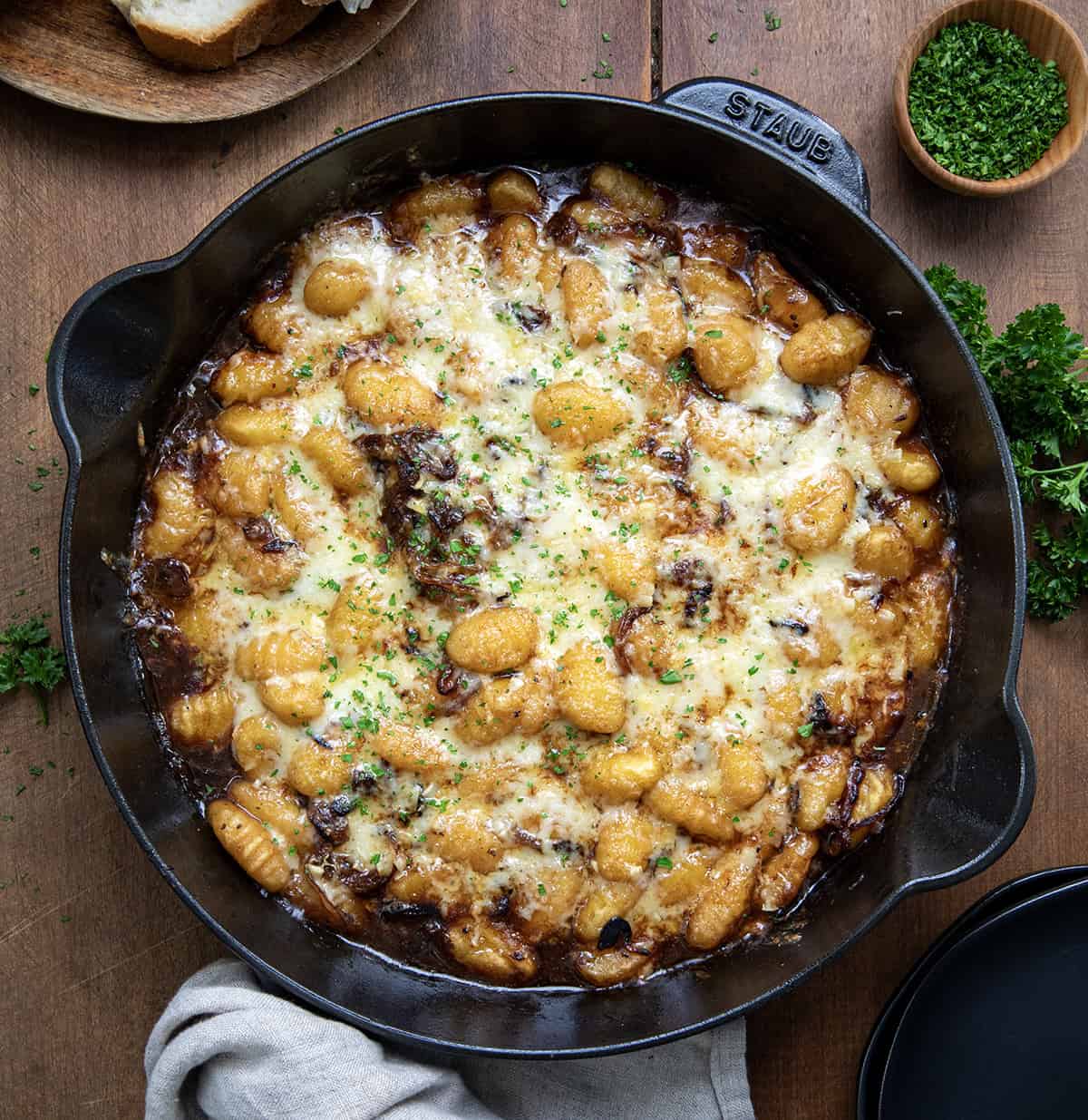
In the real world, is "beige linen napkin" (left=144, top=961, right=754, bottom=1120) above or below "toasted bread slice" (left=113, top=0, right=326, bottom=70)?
below

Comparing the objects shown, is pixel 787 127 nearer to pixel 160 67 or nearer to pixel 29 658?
pixel 160 67

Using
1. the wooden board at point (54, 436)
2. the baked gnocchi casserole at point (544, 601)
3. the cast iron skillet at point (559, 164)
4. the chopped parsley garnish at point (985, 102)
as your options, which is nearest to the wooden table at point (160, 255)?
the wooden board at point (54, 436)

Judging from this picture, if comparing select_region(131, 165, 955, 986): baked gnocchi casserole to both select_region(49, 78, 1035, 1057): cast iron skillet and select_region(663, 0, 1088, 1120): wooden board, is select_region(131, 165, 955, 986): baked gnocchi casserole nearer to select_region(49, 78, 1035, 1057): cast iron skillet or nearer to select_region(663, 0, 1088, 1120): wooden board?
select_region(49, 78, 1035, 1057): cast iron skillet

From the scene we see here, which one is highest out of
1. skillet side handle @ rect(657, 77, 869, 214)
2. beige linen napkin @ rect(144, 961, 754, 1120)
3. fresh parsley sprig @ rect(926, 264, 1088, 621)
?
skillet side handle @ rect(657, 77, 869, 214)

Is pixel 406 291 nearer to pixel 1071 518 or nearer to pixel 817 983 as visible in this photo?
pixel 1071 518

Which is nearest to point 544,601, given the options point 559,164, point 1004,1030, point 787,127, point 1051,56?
point 559,164

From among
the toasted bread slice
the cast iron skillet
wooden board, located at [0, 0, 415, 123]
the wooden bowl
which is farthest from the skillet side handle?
the toasted bread slice
